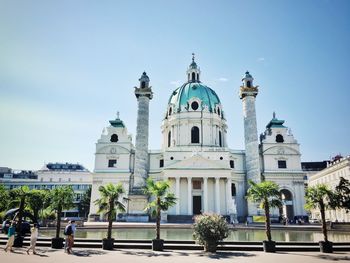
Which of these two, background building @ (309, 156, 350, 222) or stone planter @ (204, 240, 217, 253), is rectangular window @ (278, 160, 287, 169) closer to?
background building @ (309, 156, 350, 222)

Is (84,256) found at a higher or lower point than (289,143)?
lower

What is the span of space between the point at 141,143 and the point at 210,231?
115ft

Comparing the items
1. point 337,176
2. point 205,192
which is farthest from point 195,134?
point 337,176

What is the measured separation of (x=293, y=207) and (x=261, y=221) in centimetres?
1291

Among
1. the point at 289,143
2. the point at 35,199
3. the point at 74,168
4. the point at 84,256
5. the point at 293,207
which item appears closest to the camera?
the point at 84,256

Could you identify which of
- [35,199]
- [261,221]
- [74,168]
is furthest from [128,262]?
[74,168]

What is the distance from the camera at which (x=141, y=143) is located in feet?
161

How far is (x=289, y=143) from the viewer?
52406 millimetres

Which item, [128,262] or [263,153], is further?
[263,153]

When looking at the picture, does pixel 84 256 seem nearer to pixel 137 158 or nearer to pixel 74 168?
pixel 137 158

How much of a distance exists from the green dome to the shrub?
4240cm

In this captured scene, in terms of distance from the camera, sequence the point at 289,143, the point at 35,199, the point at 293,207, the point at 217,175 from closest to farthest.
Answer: the point at 35,199, the point at 217,175, the point at 293,207, the point at 289,143

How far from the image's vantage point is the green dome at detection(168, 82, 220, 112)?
57.5 m

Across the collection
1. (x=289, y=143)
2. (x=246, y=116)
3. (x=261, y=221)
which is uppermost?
(x=246, y=116)
